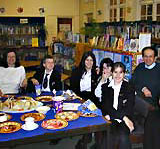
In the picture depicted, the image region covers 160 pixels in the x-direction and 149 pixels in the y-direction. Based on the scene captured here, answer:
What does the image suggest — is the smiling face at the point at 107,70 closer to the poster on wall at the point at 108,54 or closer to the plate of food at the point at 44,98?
the plate of food at the point at 44,98

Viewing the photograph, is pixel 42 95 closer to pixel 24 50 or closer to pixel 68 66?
pixel 68 66

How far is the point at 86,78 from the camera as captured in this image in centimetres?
348

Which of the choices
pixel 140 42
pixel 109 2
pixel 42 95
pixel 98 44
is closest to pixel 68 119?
pixel 42 95

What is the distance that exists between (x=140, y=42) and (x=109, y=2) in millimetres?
5217

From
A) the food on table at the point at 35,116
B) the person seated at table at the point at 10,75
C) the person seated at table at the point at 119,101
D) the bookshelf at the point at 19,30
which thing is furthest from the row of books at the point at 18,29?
the food on table at the point at 35,116

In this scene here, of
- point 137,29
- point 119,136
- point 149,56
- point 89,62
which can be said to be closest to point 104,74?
point 89,62

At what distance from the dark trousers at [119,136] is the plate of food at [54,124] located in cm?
63

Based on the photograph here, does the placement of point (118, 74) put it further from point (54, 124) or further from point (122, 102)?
point (54, 124)

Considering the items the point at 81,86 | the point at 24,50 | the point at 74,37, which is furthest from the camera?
the point at 24,50

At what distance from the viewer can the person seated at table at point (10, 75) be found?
355 centimetres

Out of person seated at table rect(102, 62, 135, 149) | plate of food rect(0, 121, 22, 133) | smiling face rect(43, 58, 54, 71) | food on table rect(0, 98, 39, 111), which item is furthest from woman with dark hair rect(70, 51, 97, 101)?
plate of food rect(0, 121, 22, 133)

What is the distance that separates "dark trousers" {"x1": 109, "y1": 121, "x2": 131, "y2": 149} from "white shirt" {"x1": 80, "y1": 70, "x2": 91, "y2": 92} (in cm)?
106

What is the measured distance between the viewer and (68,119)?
2213 mm

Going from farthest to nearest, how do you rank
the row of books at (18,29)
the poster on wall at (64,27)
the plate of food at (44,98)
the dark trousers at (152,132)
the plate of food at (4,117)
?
the poster on wall at (64,27) → the row of books at (18,29) → the plate of food at (44,98) → the dark trousers at (152,132) → the plate of food at (4,117)
